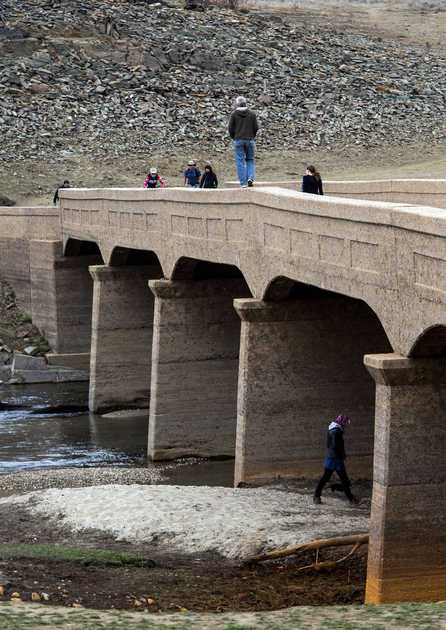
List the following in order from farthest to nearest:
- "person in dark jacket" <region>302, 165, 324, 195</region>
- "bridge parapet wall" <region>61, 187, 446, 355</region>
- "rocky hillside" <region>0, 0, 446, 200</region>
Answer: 1. "rocky hillside" <region>0, 0, 446, 200</region>
2. "person in dark jacket" <region>302, 165, 324, 195</region>
3. "bridge parapet wall" <region>61, 187, 446, 355</region>

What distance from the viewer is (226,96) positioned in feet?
218

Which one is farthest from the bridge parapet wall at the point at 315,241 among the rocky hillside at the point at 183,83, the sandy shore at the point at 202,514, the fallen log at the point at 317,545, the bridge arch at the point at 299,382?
the rocky hillside at the point at 183,83

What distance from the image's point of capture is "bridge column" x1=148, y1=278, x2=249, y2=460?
25953mm

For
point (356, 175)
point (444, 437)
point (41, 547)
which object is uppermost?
point (356, 175)

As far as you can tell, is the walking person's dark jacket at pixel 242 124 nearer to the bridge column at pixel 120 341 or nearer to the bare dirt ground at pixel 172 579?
the bare dirt ground at pixel 172 579

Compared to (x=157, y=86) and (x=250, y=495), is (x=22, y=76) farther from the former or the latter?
(x=250, y=495)

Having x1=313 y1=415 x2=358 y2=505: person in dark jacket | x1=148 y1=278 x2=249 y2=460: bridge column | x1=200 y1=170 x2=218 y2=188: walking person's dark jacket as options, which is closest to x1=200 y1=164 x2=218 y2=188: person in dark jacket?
x1=200 y1=170 x2=218 y2=188: walking person's dark jacket

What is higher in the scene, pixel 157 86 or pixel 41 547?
pixel 157 86

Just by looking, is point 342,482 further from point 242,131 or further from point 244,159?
point 242,131

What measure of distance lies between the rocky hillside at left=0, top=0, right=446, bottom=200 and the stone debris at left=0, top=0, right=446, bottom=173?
9 cm

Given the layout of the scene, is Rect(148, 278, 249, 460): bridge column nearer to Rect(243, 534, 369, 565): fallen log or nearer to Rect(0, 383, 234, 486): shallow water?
Rect(0, 383, 234, 486): shallow water

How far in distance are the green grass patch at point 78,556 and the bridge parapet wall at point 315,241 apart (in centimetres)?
493

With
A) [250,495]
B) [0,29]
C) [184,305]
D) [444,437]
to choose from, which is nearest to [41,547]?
[250,495]

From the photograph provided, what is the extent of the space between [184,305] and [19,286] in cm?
1557
